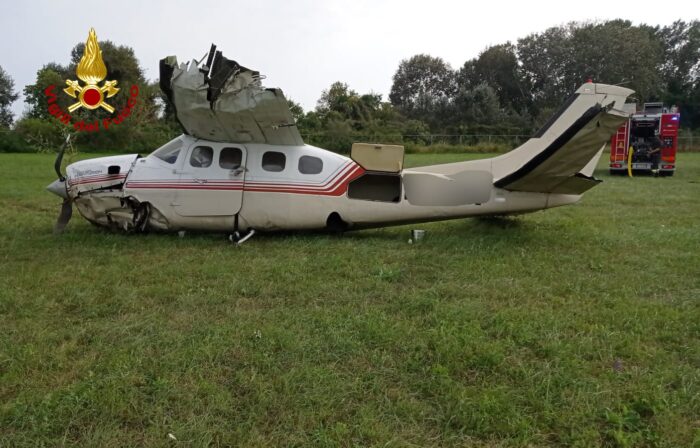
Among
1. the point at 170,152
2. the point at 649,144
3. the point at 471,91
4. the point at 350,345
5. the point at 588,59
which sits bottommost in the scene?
the point at 350,345

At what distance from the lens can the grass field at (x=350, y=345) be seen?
9.30 ft

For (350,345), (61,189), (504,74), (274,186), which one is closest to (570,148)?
(350,345)

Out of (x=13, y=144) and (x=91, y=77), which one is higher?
(x=91, y=77)

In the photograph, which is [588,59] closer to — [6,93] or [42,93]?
[42,93]

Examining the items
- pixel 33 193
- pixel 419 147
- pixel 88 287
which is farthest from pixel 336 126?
pixel 88 287

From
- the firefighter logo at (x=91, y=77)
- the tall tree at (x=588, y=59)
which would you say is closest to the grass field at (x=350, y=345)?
the firefighter logo at (x=91, y=77)

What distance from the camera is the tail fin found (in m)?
6.00

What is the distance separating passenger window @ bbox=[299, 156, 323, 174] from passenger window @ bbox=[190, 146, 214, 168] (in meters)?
1.56

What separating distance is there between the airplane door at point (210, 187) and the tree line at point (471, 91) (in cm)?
2565

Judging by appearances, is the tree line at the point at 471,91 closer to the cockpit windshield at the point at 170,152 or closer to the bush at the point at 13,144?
the bush at the point at 13,144

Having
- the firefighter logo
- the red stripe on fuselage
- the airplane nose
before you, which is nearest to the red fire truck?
the red stripe on fuselage

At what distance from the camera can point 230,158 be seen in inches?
316

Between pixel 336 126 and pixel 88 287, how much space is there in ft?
115

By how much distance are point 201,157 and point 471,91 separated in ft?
166
